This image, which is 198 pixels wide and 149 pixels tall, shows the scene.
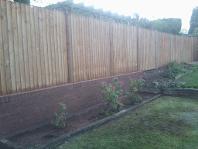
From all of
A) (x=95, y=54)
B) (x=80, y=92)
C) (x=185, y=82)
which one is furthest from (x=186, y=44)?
(x=80, y=92)

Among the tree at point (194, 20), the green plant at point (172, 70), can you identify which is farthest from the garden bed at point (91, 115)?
the tree at point (194, 20)

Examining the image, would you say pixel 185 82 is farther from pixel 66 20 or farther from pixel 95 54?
pixel 66 20

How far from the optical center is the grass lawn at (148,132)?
14.1 ft

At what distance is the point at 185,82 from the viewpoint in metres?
9.50

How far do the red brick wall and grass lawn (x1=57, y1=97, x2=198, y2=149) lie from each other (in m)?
1.07

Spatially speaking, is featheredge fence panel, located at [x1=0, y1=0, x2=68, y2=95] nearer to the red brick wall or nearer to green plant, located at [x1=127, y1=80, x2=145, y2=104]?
the red brick wall

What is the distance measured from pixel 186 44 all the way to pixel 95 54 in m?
9.28

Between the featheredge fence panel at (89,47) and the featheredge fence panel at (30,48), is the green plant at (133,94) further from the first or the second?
the featheredge fence panel at (30,48)

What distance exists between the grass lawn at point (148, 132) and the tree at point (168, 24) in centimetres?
1038

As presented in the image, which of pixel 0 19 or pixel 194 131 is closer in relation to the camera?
pixel 0 19

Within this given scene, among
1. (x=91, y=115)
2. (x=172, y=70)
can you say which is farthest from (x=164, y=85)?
(x=91, y=115)

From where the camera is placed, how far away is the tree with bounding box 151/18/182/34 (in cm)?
1616

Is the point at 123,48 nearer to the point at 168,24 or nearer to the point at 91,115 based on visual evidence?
the point at 91,115

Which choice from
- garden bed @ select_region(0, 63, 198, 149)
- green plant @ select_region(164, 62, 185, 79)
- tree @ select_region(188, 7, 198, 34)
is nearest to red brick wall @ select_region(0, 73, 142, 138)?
garden bed @ select_region(0, 63, 198, 149)
